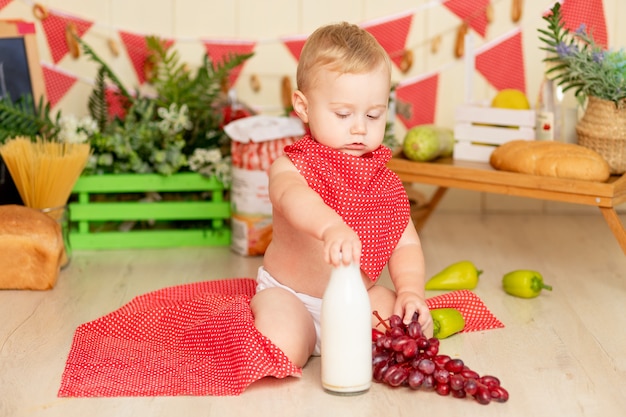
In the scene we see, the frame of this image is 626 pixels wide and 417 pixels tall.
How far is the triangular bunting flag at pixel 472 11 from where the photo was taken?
3.03 meters

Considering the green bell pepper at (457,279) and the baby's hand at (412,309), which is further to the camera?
the green bell pepper at (457,279)

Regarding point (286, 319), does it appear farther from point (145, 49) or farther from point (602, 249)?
point (145, 49)

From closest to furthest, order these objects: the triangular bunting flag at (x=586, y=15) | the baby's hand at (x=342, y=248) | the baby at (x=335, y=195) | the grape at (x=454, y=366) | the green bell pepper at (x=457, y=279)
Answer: the baby's hand at (x=342, y=248), the grape at (x=454, y=366), the baby at (x=335, y=195), the green bell pepper at (x=457, y=279), the triangular bunting flag at (x=586, y=15)

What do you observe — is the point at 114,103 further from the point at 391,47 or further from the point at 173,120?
the point at 391,47

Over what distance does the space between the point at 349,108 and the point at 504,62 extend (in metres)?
1.49

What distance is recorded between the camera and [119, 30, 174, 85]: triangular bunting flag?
3014mm

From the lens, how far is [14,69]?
9.07ft

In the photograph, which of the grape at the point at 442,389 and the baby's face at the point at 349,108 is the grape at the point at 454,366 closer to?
the grape at the point at 442,389

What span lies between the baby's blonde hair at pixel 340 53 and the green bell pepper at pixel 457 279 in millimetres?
731

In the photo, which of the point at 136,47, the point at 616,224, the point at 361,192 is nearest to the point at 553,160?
the point at 616,224


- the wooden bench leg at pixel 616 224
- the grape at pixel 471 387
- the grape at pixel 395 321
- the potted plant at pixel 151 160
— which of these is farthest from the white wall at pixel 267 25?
the grape at pixel 471 387

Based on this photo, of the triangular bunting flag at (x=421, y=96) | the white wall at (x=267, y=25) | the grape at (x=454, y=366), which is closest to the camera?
the grape at (x=454, y=366)

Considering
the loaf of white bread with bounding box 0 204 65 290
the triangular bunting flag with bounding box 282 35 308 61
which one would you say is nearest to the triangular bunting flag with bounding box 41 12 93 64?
the triangular bunting flag with bounding box 282 35 308 61

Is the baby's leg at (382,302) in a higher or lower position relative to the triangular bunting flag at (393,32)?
lower
